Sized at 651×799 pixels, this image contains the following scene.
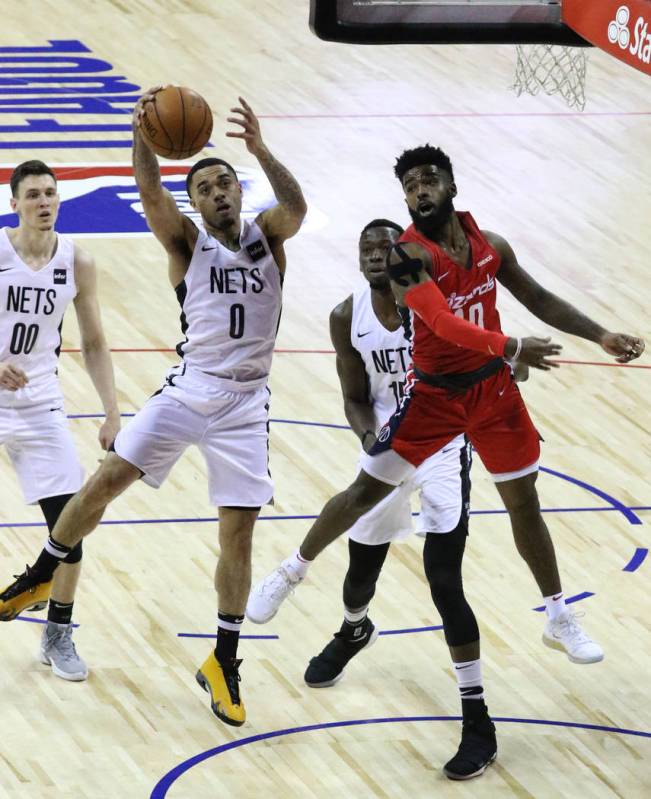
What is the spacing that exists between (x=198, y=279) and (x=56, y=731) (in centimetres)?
181

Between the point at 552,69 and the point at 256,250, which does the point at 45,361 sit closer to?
the point at 256,250

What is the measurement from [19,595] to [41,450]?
2.03ft

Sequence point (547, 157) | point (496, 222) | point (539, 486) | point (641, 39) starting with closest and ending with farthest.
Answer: point (641, 39) → point (539, 486) → point (496, 222) → point (547, 157)

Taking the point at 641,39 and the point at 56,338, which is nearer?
the point at 641,39

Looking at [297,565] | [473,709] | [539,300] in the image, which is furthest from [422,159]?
[473,709]

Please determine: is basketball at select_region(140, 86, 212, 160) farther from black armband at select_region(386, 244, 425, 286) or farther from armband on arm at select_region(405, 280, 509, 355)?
armband on arm at select_region(405, 280, 509, 355)

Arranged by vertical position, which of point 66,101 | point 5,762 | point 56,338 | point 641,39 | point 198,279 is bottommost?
point 66,101

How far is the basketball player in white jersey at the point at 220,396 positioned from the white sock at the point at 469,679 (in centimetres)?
87

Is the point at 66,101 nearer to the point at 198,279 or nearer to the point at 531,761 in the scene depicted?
the point at 198,279

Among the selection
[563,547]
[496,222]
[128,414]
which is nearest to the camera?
[563,547]

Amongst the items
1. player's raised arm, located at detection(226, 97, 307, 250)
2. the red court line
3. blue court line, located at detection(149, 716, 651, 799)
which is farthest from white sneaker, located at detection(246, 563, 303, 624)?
the red court line

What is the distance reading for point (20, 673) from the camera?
674 centimetres

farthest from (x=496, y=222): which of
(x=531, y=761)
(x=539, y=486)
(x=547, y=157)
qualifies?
(x=531, y=761)

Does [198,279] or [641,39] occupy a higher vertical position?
[641,39]
